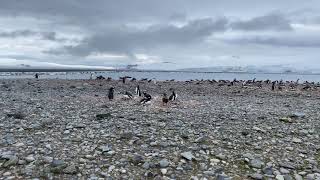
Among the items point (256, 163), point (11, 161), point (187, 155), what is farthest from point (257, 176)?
point (11, 161)

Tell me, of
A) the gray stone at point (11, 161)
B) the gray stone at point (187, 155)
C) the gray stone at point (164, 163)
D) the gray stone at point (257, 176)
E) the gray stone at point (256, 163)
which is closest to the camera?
the gray stone at point (257, 176)

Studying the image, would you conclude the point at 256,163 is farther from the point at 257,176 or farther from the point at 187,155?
the point at 187,155

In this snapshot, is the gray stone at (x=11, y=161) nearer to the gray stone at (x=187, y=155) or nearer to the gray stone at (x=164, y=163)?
the gray stone at (x=164, y=163)

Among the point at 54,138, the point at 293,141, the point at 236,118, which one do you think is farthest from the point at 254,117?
the point at 54,138

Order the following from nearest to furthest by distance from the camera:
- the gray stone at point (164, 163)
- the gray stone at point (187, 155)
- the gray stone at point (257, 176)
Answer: the gray stone at point (257, 176) < the gray stone at point (164, 163) < the gray stone at point (187, 155)

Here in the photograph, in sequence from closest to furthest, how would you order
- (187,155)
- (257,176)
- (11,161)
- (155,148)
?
(257,176)
(11,161)
(187,155)
(155,148)

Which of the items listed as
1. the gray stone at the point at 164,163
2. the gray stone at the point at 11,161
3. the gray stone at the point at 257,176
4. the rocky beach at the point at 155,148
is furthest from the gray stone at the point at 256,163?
the gray stone at the point at 11,161

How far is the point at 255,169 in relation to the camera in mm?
10539

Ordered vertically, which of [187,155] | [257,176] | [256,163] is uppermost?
[187,155]

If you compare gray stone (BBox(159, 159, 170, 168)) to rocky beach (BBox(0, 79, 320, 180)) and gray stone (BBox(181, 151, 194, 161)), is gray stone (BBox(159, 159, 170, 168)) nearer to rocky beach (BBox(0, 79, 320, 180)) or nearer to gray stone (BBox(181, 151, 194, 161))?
rocky beach (BBox(0, 79, 320, 180))

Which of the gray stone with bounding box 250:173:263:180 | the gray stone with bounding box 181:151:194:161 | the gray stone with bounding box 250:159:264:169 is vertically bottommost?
the gray stone with bounding box 250:173:263:180

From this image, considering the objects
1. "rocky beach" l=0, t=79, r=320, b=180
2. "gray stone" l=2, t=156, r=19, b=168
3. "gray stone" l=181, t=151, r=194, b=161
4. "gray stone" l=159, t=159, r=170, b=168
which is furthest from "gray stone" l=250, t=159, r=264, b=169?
"gray stone" l=2, t=156, r=19, b=168

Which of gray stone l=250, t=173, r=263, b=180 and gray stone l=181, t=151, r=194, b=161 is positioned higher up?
gray stone l=181, t=151, r=194, b=161

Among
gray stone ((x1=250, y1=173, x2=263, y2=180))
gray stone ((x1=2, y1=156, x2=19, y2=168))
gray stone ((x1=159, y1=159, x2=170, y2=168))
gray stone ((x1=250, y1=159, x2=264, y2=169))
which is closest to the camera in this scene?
gray stone ((x1=250, y1=173, x2=263, y2=180))
